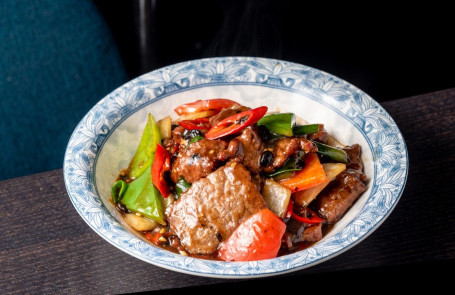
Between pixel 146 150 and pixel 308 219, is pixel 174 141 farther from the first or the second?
pixel 308 219

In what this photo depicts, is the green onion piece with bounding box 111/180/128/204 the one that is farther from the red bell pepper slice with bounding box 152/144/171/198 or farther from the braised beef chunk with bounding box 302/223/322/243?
the braised beef chunk with bounding box 302/223/322/243

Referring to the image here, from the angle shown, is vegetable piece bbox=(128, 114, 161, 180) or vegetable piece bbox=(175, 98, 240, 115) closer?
vegetable piece bbox=(128, 114, 161, 180)

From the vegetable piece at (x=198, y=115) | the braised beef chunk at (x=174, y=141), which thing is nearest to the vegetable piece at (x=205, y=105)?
the vegetable piece at (x=198, y=115)

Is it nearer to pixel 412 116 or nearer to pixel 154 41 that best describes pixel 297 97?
pixel 412 116

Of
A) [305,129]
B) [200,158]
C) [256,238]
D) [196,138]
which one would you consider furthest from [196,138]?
[256,238]

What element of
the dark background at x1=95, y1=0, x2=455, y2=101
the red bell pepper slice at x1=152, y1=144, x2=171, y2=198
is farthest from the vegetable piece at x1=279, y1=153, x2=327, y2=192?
the dark background at x1=95, y1=0, x2=455, y2=101
